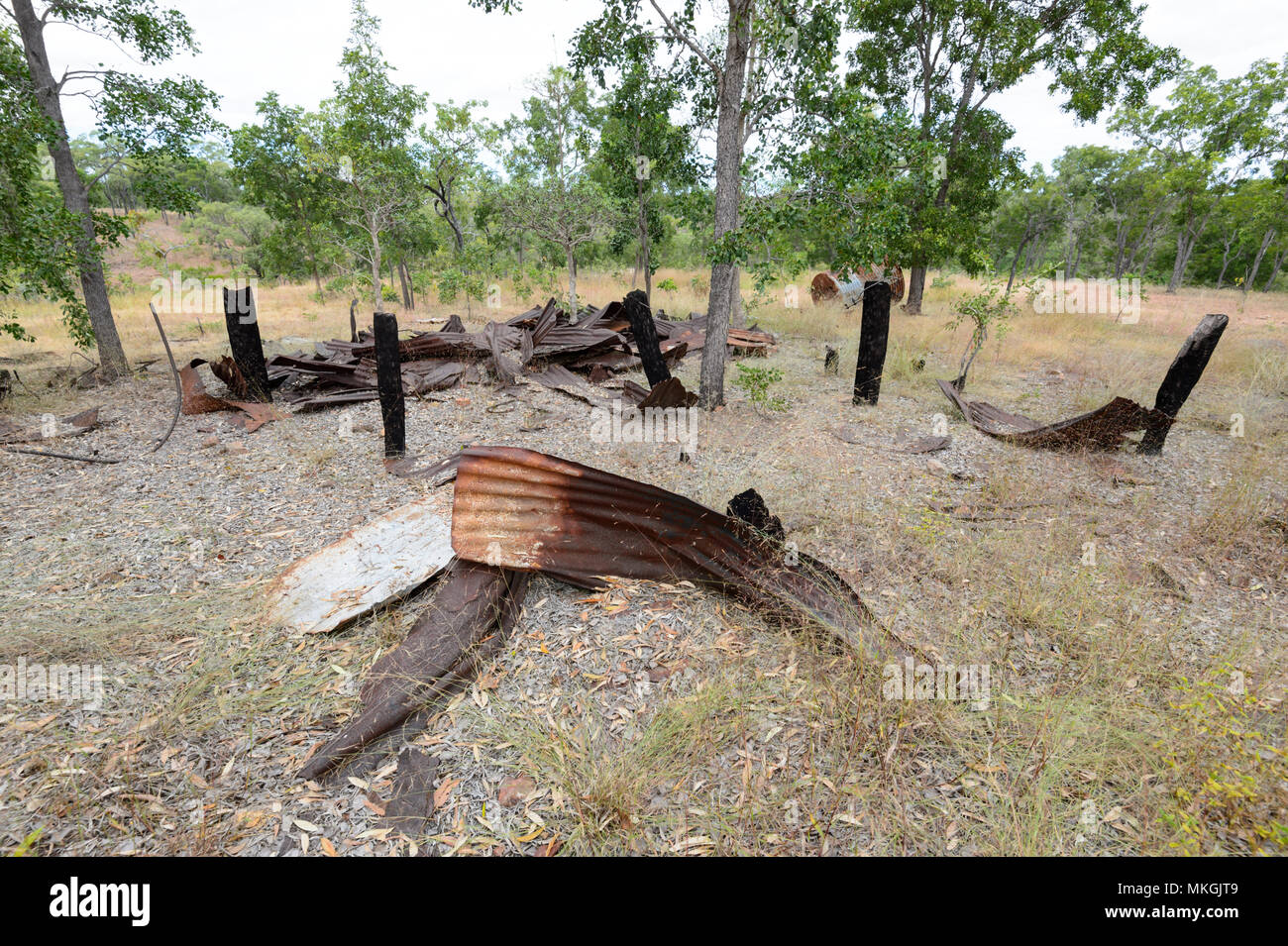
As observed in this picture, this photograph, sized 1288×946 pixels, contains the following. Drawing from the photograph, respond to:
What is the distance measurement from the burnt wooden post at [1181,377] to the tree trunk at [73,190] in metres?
13.8

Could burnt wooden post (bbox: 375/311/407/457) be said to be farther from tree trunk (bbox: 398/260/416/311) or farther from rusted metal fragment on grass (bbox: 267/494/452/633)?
tree trunk (bbox: 398/260/416/311)

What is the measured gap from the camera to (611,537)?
3.39 meters

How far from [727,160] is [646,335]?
98.2 inches

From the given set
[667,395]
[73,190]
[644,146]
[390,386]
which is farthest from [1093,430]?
[73,190]

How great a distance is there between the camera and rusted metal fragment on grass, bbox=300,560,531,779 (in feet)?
7.95

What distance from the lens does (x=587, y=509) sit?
3.31 m

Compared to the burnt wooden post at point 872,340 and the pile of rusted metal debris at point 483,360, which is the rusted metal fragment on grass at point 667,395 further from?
the burnt wooden post at point 872,340

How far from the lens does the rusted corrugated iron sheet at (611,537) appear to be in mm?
3178

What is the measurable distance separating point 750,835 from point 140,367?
1232cm

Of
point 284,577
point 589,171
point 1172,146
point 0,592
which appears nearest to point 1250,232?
point 1172,146

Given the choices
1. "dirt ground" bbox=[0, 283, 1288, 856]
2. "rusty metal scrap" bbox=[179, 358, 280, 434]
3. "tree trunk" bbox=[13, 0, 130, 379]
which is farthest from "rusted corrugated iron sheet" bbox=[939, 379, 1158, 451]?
"tree trunk" bbox=[13, 0, 130, 379]

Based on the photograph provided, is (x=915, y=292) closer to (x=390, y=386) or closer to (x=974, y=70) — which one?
(x=974, y=70)

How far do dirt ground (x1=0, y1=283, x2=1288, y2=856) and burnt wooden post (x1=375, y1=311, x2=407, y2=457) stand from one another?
1.26 ft

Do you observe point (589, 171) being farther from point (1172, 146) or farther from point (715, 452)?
point (1172, 146)
